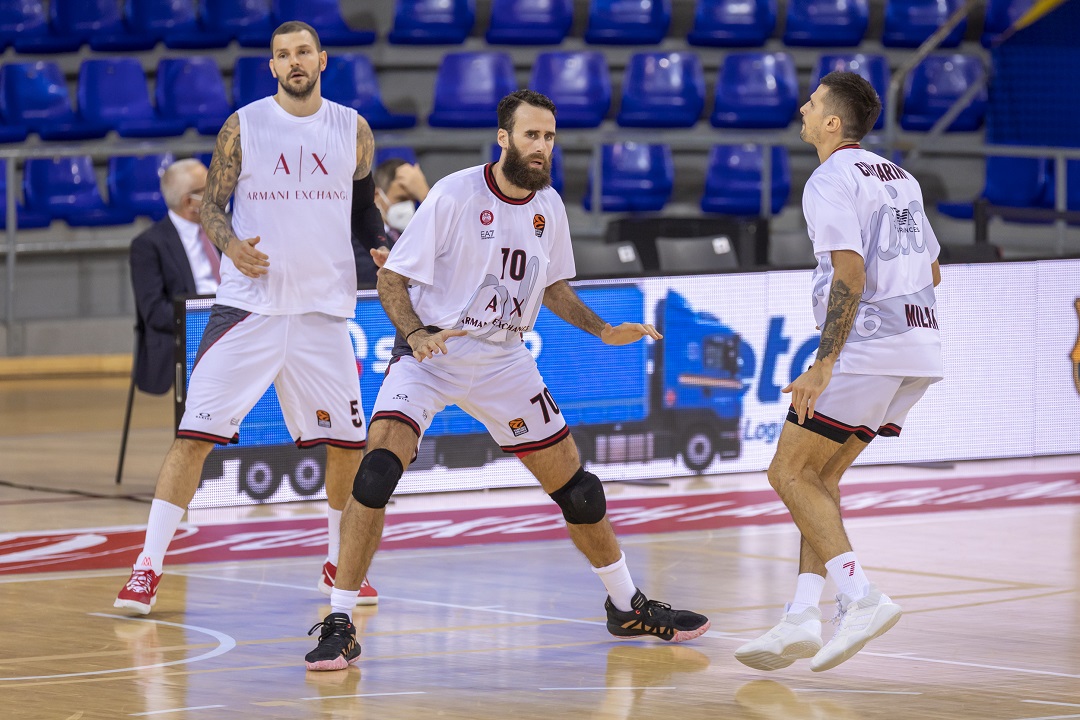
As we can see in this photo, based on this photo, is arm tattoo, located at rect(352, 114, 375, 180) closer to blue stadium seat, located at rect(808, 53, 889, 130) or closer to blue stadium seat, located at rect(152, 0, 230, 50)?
blue stadium seat, located at rect(152, 0, 230, 50)

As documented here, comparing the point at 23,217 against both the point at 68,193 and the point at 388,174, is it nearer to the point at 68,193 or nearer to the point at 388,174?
the point at 68,193

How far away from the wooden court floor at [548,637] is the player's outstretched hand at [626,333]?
1.08m

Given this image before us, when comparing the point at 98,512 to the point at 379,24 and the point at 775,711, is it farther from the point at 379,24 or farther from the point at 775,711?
the point at 379,24

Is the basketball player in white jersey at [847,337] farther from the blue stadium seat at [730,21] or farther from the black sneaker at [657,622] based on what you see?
the blue stadium seat at [730,21]

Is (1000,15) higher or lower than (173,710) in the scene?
higher

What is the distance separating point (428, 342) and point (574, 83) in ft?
34.6

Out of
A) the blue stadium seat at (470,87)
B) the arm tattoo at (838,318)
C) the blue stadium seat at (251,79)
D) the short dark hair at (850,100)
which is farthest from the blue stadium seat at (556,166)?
the arm tattoo at (838,318)

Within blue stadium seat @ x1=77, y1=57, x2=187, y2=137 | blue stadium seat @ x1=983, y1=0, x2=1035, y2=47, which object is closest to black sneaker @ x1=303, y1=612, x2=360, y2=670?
blue stadium seat @ x1=77, y1=57, x2=187, y2=137

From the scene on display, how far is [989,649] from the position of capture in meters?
6.15

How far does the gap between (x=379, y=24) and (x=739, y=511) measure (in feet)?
28.7

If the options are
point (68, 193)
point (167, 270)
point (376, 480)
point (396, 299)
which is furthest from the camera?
point (68, 193)

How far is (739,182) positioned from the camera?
1608cm

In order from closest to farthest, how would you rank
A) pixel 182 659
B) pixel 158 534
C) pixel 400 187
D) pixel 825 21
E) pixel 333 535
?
pixel 182 659 < pixel 158 534 < pixel 333 535 < pixel 400 187 < pixel 825 21

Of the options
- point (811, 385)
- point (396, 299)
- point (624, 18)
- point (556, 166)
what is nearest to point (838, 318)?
point (811, 385)
